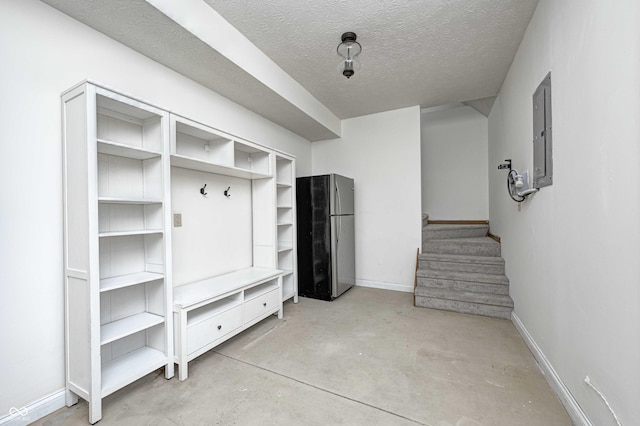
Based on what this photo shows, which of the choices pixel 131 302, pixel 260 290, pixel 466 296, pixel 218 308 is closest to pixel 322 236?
pixel 260 290

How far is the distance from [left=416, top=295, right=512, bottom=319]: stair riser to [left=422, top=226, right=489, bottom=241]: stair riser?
1069mm

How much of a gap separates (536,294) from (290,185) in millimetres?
2761

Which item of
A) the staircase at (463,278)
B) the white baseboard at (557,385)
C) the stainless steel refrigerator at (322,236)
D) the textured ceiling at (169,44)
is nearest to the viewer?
the white baseboard at (557,385)

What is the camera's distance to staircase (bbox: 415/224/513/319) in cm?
311

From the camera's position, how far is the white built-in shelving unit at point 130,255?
1.58 meters

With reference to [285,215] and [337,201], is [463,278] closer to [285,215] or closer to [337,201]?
[337,201]

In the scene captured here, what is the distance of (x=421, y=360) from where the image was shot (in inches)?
85.7

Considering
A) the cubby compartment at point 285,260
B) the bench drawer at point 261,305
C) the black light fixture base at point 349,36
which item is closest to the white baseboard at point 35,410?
the bench drawer at point 261,305

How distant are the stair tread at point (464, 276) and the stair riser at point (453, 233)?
2.27ft

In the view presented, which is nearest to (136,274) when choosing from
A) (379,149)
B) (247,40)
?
(247,40)

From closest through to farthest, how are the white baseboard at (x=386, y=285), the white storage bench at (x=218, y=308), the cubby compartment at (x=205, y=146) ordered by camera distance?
the white storage bench at (x=218, y=308), the cubby compartment at (x=205, y=146), the white baseboard at (x=386, y=285)

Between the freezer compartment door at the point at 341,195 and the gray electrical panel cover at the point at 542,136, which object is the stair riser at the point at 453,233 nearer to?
the freezer compartment door at the point at 341,195

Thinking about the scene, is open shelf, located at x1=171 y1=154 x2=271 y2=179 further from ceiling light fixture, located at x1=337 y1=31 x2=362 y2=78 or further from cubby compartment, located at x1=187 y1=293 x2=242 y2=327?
ceiling light fixture, located at x1=337 y1=31 x2=362 y2=78

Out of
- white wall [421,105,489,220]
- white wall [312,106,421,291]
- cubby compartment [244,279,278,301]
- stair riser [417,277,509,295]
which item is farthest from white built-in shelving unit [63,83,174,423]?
white wall [421,105,489,220]
